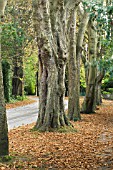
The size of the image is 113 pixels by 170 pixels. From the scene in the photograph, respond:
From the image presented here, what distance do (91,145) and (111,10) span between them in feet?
16.2

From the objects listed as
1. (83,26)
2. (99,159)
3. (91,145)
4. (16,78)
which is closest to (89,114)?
(83,26)

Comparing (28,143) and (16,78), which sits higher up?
(16,78)

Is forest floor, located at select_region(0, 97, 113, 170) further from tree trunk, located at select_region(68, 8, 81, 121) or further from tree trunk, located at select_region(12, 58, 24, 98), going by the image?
tree trunk, located at select_region(12, 58, 24, 98)

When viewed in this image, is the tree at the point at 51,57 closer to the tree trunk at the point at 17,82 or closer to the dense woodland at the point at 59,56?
the dense woodland at the point at 59,56

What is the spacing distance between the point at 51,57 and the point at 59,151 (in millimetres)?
4977

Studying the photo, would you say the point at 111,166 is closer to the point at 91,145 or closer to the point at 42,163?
the point at 42,163

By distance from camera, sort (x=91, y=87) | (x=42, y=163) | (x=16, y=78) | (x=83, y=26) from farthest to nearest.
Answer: (x=16, y=78)
(x=91, y=87)
(x=83, y=26)
(x=42, y=163)

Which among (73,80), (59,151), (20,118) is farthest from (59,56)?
(20,118)

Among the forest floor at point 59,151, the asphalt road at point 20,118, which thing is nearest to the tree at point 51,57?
the forest floor at point 59,151

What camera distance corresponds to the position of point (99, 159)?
8.84 m

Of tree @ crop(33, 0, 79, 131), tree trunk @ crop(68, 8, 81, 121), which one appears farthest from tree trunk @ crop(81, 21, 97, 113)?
tree @ crop(33, 0, 79, 131)

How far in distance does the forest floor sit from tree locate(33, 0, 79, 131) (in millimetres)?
863

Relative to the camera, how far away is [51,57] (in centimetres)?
1386

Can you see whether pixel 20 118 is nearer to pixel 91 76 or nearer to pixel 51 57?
pixel 91 76
